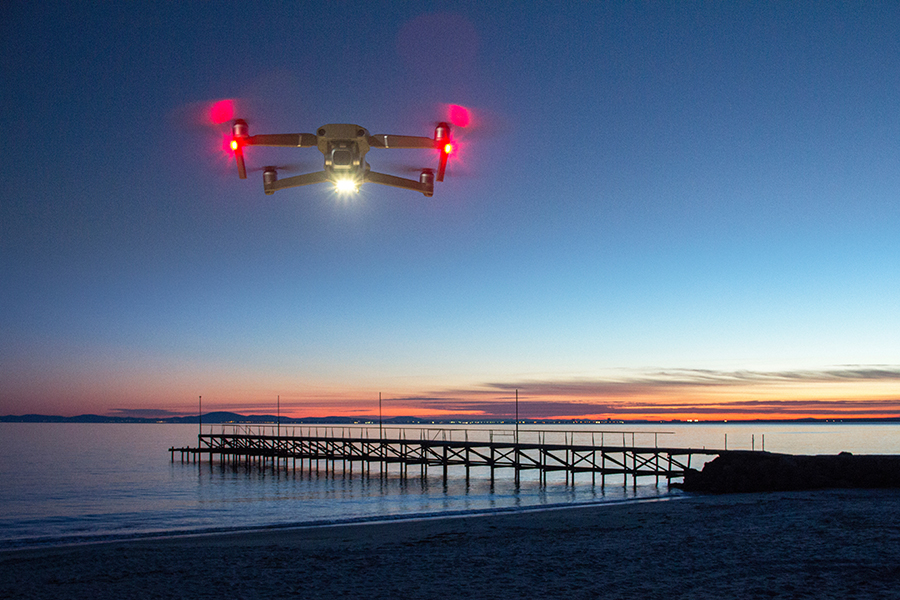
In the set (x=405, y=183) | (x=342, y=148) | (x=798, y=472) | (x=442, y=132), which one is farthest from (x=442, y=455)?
(x=342, y=148)

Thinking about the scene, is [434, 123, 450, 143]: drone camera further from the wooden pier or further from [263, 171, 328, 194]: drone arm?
the wooden pier

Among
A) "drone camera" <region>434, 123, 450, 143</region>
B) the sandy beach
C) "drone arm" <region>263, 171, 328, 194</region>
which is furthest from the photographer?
the sandy beach

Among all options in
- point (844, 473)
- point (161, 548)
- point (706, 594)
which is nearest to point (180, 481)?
point (161, 548)

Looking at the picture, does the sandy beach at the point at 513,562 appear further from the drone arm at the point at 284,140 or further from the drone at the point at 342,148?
the drone arm at the point at 284,140

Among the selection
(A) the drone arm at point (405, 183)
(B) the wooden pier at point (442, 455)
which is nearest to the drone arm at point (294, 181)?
(A) the drone arm at point (405, 183)

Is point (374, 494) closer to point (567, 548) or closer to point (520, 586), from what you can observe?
point (567, 548)

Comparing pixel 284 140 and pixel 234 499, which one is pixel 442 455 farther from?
pixel 284 140

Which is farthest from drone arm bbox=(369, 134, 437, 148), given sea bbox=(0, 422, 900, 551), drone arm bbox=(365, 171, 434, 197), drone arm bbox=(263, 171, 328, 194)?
sea bbox=(0, 422, 900, 551)
